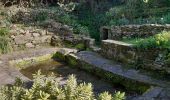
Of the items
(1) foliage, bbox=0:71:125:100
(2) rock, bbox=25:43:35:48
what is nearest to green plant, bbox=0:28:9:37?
(2) rock, bbox=25:43:35:48

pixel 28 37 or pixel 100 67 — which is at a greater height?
pixel 28 37

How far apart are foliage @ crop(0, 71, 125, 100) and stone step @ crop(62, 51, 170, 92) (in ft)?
15.2

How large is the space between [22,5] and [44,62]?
17.4 feet

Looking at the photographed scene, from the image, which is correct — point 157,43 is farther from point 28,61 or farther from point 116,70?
point 28,61

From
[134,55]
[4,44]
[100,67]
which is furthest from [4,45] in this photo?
[134,55]

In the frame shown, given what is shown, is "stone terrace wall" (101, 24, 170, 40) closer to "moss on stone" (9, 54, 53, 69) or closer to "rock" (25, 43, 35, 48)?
"moss on stone" (9, 54, 53, 69)

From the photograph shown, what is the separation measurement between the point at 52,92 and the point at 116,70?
5.95 m

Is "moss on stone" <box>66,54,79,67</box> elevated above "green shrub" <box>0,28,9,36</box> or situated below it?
below

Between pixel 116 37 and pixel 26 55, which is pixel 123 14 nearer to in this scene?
pixel 116 37

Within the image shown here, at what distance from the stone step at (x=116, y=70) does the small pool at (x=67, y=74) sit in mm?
286

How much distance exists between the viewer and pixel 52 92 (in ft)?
11.3

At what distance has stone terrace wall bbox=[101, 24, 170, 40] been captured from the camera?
37.6ft

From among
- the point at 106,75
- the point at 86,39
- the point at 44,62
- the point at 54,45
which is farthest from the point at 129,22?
the point at 106,75

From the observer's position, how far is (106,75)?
372 inches
